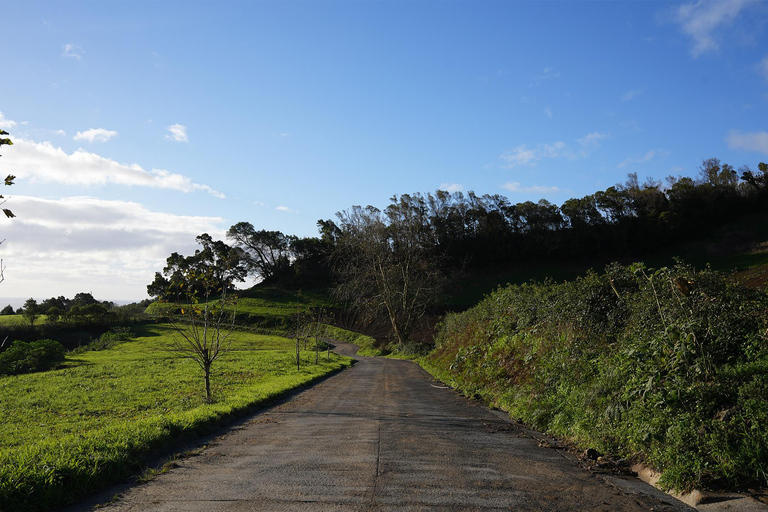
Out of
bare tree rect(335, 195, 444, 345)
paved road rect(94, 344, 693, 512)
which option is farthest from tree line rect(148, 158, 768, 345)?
paved road rect(94, 344, 693, 512)

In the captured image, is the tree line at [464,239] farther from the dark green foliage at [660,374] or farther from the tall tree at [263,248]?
the dark green foliage at [660,374]

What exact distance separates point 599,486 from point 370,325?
5963 cm

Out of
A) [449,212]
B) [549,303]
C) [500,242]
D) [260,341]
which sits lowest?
[260,341]

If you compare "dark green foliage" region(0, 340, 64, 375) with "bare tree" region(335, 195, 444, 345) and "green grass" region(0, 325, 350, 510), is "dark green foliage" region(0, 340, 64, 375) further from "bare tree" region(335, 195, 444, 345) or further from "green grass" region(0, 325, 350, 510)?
"bare tree" region(335, 195, 444, 345)

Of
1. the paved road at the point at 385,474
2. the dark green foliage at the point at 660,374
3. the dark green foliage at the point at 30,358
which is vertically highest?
the dark green foliage at the point at 660,374

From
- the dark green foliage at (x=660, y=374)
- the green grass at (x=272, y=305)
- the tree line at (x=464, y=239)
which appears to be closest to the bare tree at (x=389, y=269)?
the tree line at (x=464, y=239)

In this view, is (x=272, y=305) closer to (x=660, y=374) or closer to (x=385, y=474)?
(x=385, y=474)

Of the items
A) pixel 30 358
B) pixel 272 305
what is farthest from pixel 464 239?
pixel 30 358

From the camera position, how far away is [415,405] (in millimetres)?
13008

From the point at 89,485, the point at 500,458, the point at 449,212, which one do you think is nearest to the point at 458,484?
the point at 500,458

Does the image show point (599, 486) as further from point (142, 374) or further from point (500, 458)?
point (142, 374)

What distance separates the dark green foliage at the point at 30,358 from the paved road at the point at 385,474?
91.1ft

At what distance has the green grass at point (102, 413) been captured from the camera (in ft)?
18.9

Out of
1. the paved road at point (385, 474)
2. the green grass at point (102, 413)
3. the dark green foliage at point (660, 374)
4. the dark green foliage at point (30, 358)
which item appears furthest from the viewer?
the dark green foliage at point (30, 358)
